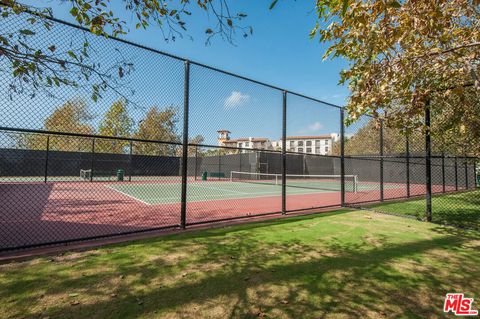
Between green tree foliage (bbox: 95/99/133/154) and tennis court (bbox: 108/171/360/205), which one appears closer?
green tree foliage (bbox: 95/99/133/154)

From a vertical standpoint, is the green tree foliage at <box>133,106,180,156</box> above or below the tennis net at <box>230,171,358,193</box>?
above

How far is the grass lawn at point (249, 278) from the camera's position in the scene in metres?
2.63

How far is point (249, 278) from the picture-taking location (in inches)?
132

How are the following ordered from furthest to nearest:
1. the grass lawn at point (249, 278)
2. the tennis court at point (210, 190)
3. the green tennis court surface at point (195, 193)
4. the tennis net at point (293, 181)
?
the tennis net at point (293, 181) < the tennis court at point (210, 190) < the green tennis court surface at point (195, 193) < the grass lawn at point (249, 278)

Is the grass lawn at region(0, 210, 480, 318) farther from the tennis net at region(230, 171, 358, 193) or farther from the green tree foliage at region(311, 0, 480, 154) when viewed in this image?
the tennis net at region(230, 171, 358, 193)

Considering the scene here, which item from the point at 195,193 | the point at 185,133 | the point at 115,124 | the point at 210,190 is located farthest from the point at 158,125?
the point at 210,190

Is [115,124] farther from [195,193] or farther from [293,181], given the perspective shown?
[293,181]

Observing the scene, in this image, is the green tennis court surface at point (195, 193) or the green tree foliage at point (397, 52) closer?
the green tree foliage at point (397, 52)

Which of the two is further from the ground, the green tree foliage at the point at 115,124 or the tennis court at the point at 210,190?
the green tree foliage at the point at 115,124

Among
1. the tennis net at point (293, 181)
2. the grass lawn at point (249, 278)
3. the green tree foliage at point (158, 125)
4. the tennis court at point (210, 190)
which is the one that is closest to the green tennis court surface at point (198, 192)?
the tennis court at point (210, 190)

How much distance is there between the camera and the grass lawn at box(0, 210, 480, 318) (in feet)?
8.64

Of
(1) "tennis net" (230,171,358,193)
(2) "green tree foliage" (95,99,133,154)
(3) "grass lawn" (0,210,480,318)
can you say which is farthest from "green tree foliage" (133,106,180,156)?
(1) "tennis net" (230,171,358,193)

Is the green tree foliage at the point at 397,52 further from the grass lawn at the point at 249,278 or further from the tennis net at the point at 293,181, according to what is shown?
the tennis net at the point at 293,181

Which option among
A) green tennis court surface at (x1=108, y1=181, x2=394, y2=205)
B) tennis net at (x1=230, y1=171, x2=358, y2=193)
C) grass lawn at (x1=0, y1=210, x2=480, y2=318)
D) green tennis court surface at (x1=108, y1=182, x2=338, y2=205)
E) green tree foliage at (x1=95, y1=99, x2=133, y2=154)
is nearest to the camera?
grass lawn at (x1=0, y1=210, x2=480, y2=318)
